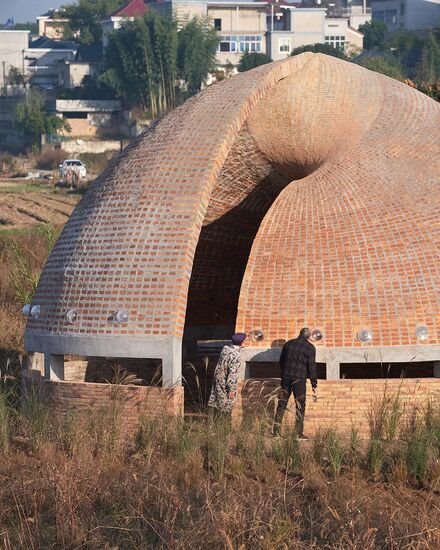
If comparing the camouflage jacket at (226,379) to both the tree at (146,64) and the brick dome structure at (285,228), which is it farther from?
the tree at (146,64)

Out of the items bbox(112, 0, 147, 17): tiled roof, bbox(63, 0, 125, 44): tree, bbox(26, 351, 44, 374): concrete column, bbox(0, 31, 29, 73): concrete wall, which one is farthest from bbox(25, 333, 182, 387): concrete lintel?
bbox(63, 0, 125, 44): tree

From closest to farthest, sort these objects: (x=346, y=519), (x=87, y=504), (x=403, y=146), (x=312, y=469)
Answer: (x=346, y=519) < (x=87, y=504) < (x=312, y=469) < (x=403, y=146)

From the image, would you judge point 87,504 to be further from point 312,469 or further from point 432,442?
point 432,442

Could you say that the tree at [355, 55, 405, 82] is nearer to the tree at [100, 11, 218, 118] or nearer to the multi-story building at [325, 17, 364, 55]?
the multi-story building at [325, 17, 364, 55]

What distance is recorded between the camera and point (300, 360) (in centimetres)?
1494

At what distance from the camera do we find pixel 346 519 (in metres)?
11.5

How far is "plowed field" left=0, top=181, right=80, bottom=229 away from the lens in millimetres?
44125

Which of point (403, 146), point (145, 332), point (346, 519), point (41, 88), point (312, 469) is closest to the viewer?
point (346, 519)

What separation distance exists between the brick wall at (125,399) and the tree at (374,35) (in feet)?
322

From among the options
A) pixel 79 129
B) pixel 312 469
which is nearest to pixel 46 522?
pixel 312 469

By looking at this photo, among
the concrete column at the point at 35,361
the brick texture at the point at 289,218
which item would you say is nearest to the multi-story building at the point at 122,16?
the brick texture at the point at 289,218

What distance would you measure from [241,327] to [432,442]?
3022 millimetres

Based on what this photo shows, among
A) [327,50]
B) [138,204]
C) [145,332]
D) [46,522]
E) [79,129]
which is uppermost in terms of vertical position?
[327,50]

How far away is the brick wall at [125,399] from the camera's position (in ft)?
49.2
